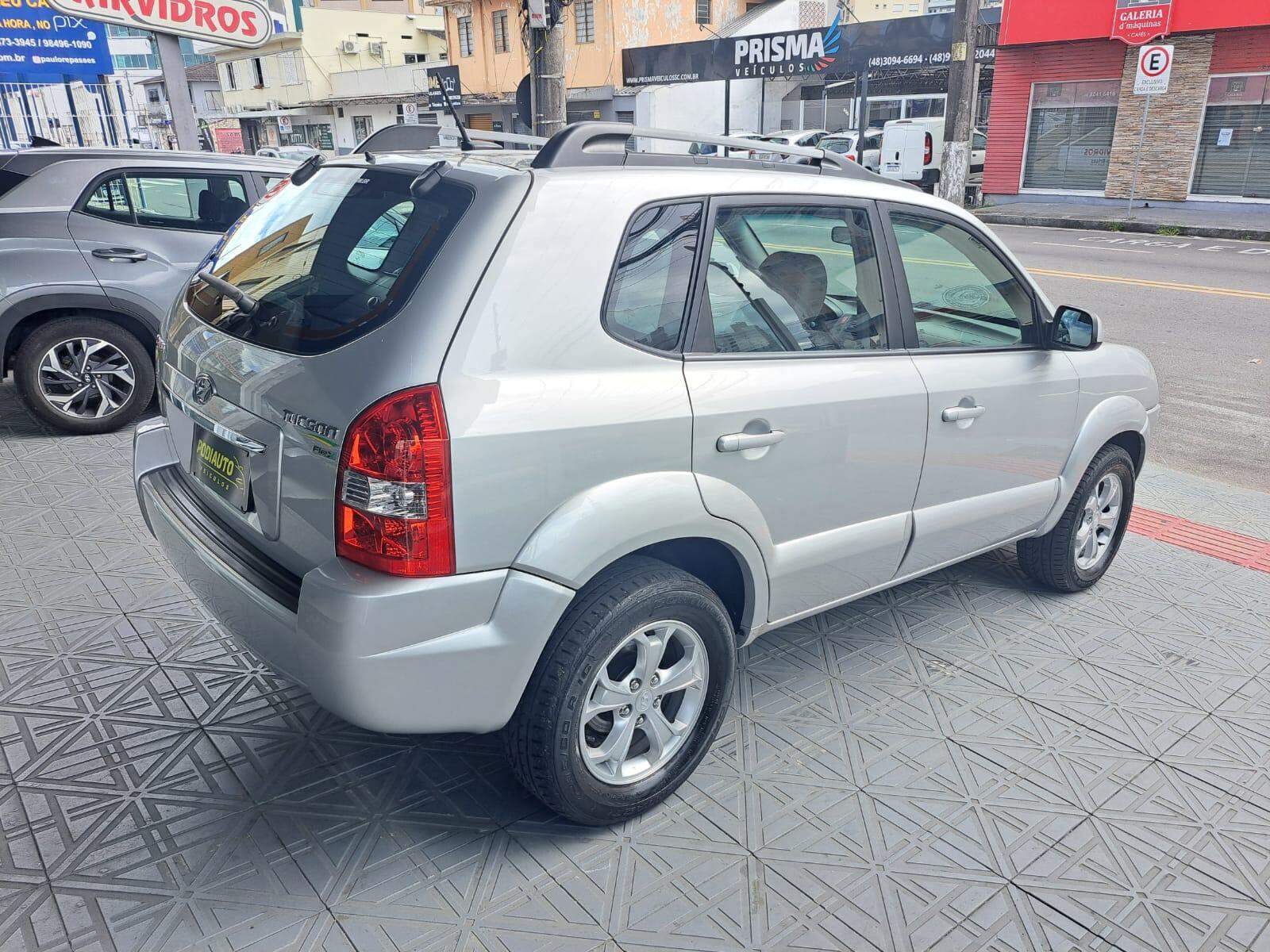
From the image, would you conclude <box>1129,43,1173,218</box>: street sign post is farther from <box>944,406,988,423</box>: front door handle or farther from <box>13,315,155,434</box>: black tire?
<box>13,315,155,434</box>: black tire

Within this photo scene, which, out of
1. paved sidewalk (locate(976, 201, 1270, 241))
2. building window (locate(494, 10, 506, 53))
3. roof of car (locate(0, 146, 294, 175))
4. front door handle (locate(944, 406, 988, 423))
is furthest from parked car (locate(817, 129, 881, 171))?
front door handle (locate(944, 406, 988, 423))

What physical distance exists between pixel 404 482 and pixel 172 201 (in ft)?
17.0

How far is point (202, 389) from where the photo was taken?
2803 millimetres

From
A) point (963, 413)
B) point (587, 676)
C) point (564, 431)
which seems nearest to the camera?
point (564, 431)

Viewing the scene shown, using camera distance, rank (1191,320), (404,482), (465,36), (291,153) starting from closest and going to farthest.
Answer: (404,482) < (1191,320) < (291,153) < (465,36)

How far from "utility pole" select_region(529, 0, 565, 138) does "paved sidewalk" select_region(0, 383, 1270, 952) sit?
653 centimetres

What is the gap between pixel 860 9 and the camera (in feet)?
165

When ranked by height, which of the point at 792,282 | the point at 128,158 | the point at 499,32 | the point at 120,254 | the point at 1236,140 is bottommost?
the point at 1236,140

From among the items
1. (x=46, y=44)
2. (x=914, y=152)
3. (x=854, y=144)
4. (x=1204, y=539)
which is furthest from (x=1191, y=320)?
(x=854, y=144)

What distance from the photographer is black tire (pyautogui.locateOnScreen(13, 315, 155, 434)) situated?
5941 millimetres

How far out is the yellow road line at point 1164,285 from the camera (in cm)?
1250

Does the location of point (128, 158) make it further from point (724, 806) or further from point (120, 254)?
point (724, 806)

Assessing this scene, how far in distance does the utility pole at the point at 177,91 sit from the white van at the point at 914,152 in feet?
65.5

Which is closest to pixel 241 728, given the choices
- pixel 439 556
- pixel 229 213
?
pixel 439 556
